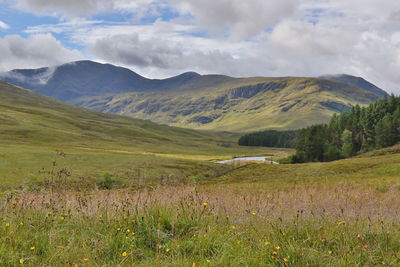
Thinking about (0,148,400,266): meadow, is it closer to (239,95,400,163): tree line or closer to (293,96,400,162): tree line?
(293,96,400,162): tree line

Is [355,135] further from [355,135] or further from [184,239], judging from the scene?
[184,239]

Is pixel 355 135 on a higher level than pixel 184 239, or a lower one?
lower

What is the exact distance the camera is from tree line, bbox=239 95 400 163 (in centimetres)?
9512

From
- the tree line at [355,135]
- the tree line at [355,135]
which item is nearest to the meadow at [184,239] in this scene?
the tree line at [355,135]

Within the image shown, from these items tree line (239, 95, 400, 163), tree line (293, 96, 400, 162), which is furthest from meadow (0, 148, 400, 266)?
tree line (239, 95, 400, 163)

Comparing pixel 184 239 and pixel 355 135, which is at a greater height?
pixel 184 239

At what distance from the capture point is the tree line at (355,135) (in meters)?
95.1

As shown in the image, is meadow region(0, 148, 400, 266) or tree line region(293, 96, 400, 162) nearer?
meadow region(0, 148, 400, 266)

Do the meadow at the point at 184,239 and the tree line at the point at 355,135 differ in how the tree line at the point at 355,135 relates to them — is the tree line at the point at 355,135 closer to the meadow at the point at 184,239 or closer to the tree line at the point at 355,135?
the tree line at the point at 355,135

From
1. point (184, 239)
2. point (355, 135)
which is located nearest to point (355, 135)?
point (355, 135)

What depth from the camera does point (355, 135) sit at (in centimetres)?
11075

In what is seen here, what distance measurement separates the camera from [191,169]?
251 ft

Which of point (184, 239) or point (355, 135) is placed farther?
point (355, 135)

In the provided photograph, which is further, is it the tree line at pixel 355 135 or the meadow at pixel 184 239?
the tree line at pixel 355 135
